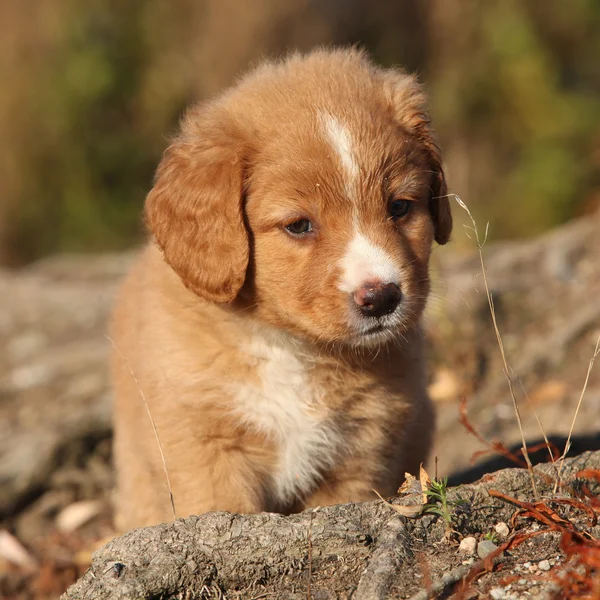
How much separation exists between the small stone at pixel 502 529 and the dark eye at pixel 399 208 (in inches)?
49.7

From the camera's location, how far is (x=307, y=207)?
3387mm

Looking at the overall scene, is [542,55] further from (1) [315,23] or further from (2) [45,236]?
(2) [45,236]

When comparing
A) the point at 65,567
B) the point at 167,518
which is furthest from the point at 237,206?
the point at 65,567

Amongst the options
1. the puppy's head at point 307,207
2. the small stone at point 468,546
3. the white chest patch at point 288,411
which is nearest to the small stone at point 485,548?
the small stone at point 468,546

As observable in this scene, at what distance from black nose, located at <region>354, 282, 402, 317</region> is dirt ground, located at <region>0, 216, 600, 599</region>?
82 cm

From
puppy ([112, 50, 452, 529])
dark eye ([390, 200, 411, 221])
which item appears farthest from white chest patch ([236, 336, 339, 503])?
dark eye ([390, 200, 411, 221])

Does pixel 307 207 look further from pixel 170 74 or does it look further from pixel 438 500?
pixel 170 74

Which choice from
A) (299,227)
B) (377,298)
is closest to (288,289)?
(299,227)

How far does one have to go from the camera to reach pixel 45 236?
12180 millimetres

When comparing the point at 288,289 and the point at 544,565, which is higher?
the point at 288,289

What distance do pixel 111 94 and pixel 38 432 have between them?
20.8ft

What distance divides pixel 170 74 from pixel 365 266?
894 centimetres

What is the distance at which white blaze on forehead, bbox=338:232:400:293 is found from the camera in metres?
3.25

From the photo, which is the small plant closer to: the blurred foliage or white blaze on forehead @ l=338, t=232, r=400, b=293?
white blaze on forehead @ l=338, t=232, r=400, b=293
